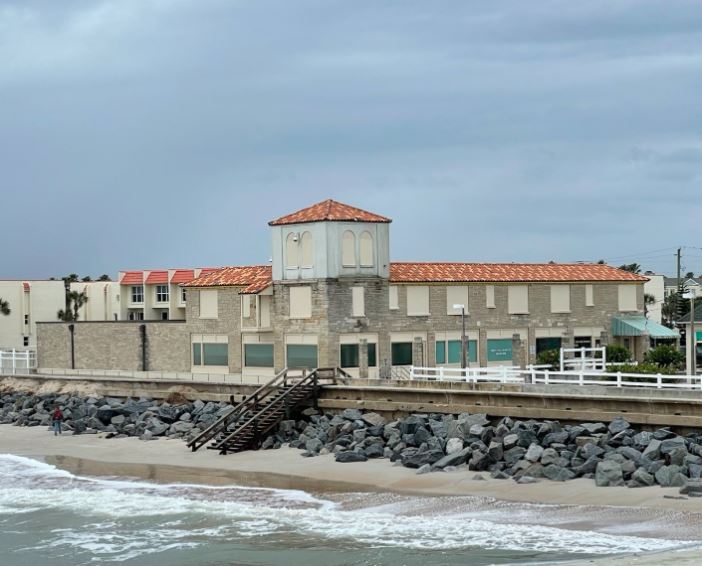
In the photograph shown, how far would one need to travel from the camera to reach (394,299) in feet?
165

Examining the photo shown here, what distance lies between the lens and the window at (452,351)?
2034 inches

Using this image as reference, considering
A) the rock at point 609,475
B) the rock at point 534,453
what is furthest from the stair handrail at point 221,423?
the rock at point 609,475

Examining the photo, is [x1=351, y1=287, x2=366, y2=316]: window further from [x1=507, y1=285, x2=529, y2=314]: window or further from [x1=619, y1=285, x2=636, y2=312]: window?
[x1=619, y1=285, x2=636, y2=312]: window

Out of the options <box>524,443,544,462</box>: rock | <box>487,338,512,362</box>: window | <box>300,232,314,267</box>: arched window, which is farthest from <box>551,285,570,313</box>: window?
<box>524,443,544,462</box>: rock

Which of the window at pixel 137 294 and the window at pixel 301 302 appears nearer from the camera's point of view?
the window at pixel 301 302

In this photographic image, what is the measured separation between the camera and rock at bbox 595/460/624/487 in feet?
95.7

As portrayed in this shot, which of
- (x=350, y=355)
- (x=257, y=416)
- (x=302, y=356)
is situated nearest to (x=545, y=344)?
(x=350, y=355)

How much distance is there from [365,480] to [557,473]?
5372 mm

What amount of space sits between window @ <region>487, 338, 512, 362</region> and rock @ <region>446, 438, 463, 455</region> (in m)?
19.1

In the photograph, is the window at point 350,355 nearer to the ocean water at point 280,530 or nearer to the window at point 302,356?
the window at point 302,356

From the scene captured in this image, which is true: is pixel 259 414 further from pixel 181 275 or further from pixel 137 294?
pixel 137 294

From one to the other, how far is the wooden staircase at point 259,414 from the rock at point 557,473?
11.3 m

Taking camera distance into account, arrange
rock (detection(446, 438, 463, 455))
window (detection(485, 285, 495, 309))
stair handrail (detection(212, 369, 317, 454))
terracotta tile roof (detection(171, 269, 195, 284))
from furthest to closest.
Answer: terracotta tile roof (detection(171, 269, 195, 284)), window (detection(485, 285, 495, 309)), stair handrail (detection(212, 369, 317, 454)), rock (detection(446, 438, 463, 455))

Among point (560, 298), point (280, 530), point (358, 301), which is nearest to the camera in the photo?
point (280, 530)
